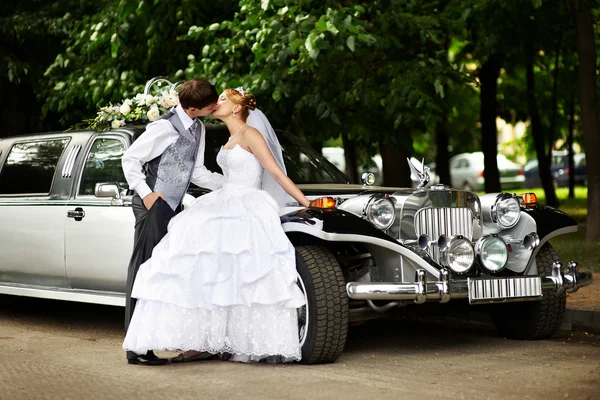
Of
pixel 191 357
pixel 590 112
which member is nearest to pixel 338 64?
pixel 590 112

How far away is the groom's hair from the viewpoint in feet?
24.0

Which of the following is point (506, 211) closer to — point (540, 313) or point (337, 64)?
point (540, 313)

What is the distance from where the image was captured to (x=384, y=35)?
12.7 m

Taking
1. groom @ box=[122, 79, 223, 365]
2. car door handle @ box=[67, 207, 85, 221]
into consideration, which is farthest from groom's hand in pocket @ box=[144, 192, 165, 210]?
car door handle @ box=[67, 207, 85, 221]

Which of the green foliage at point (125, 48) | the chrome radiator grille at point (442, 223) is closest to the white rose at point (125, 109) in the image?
the chrome radiator grille at point (442, 223)

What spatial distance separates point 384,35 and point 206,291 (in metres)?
6.55

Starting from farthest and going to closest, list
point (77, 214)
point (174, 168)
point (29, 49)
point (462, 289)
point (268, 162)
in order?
point (29, 49)
point (77, 214)
point (268, 162)
point (174, 168)
point (462, 289)

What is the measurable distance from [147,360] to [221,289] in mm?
723

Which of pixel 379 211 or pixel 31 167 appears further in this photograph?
pixel 31 167

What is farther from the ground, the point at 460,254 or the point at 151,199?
the point at 151,199

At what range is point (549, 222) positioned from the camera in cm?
781

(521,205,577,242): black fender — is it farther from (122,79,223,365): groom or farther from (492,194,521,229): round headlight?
(122,79,223,365): groom

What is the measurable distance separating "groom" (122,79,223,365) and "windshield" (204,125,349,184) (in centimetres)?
72

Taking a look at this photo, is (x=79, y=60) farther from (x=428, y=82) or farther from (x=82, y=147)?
(x=82, y=147)
